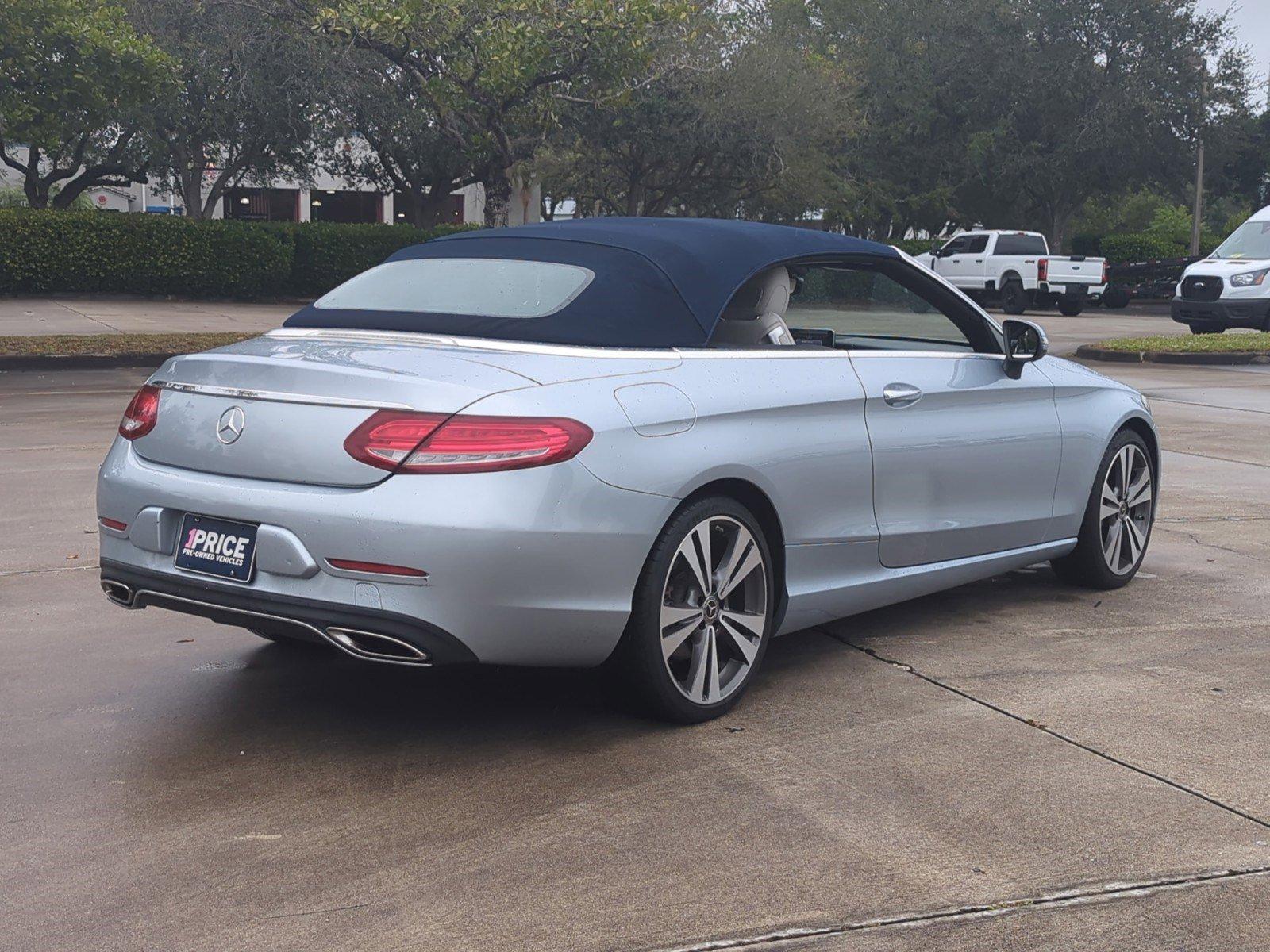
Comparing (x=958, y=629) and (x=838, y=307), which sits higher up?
(x=838, y=307)

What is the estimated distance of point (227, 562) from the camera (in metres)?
4.21

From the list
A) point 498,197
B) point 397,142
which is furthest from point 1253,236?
point 397,142

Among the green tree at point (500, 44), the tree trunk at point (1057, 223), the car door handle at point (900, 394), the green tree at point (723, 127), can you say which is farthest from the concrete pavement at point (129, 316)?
the tree trunk at point (1057, 223)

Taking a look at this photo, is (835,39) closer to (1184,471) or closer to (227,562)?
(1184,471)

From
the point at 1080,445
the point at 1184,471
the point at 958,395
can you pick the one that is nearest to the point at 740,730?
the point at 958,395

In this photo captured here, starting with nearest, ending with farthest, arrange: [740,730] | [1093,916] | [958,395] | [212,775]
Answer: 1. [1093,916]
2. [212,775]
3. [740,730]
4. [958,395]

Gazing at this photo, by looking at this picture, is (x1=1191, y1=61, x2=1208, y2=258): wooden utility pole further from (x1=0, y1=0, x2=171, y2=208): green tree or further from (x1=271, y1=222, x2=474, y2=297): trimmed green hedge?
(x1=0, y1=0, x2=171, y2=208): green tree

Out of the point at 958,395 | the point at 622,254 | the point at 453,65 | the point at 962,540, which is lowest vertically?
the point at 962,540

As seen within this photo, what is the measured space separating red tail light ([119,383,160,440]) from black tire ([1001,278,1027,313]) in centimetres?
3246

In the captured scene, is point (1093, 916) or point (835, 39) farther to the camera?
point (835, 39)

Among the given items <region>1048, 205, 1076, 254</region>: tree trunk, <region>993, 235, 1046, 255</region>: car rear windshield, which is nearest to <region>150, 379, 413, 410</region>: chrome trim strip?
<region>993, 235, 1046, 255</region>: car rear windshield

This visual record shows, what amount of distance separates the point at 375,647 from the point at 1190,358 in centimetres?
1942

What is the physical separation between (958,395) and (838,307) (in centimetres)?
58

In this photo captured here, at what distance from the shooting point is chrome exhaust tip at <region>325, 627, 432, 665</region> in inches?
160
